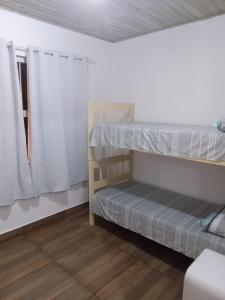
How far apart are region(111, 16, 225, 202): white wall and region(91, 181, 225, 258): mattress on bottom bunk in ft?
0.69

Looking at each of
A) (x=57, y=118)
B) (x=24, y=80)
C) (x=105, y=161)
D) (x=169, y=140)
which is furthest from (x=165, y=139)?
(x=24, y=80)

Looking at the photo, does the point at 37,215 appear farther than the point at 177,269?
Yes

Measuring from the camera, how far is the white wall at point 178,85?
2.21m

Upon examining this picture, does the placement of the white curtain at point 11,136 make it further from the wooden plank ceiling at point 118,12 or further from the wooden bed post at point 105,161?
the wooden bed post at point 105,161

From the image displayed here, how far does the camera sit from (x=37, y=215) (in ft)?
8.42

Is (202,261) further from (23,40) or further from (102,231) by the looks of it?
(23,40)

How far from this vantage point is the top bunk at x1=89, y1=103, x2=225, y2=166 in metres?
1.56

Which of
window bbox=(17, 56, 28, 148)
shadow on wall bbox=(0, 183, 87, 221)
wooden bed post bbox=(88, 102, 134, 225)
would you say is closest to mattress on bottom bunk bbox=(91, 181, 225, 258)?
wooden bed post bbox=(88, 102, 134, 225)

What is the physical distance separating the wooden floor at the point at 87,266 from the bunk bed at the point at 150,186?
0.78 ft

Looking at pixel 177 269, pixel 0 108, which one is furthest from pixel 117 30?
pixel 177 269

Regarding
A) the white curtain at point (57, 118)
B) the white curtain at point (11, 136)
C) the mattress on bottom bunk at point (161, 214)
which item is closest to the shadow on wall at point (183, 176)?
the mattress on bottom bunk at point (161, 214)

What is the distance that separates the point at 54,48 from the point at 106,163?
1.43 metres

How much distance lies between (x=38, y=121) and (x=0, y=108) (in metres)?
0.39

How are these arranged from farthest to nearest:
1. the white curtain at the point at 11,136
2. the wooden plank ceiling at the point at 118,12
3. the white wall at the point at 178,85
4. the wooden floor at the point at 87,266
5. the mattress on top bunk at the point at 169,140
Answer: the white wall at the point at 178,85 → the white curtain at the point at 11,136 → the wooden plank ceiling at the point at 118,12 → the wooden floor at the point at 87,266 → the mattress on top bunk at the point at 169,140
